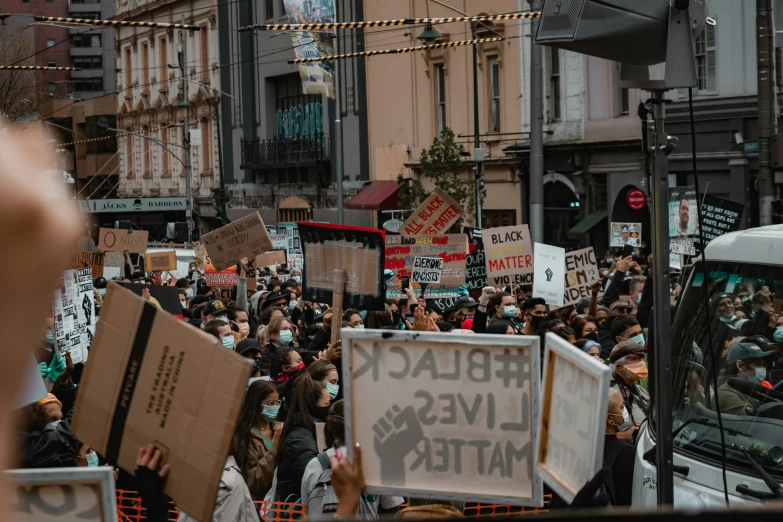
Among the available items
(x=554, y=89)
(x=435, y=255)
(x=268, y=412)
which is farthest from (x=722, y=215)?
(x=554, y=89)

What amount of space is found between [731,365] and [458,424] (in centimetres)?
165

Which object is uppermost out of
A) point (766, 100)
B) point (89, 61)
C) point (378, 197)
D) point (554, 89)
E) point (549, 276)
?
point (89, 61)

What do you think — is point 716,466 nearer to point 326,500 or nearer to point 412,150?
point 326,500

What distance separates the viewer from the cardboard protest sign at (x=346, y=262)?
11.4 m

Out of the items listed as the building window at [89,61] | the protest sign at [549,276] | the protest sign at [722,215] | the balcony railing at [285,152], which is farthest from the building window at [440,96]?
the building window at [89,61]

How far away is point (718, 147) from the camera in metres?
28.6

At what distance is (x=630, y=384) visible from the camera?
316 inches

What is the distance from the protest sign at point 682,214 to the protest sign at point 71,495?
46.5 ft

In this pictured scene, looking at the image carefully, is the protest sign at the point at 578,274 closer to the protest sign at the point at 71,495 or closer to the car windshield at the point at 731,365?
the car windshield at the point at 731,365

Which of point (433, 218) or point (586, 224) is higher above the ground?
point (433, 218)

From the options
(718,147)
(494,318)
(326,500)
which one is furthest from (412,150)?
(326,500)

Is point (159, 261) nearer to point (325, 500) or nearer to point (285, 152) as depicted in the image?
point (325, 500)

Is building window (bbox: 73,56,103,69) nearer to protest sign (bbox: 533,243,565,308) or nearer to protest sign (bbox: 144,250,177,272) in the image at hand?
protest sign (bbox: 144,250,177,272)

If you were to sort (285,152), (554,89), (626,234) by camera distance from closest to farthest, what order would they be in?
(626,234) → (554,89) → (285,152)
